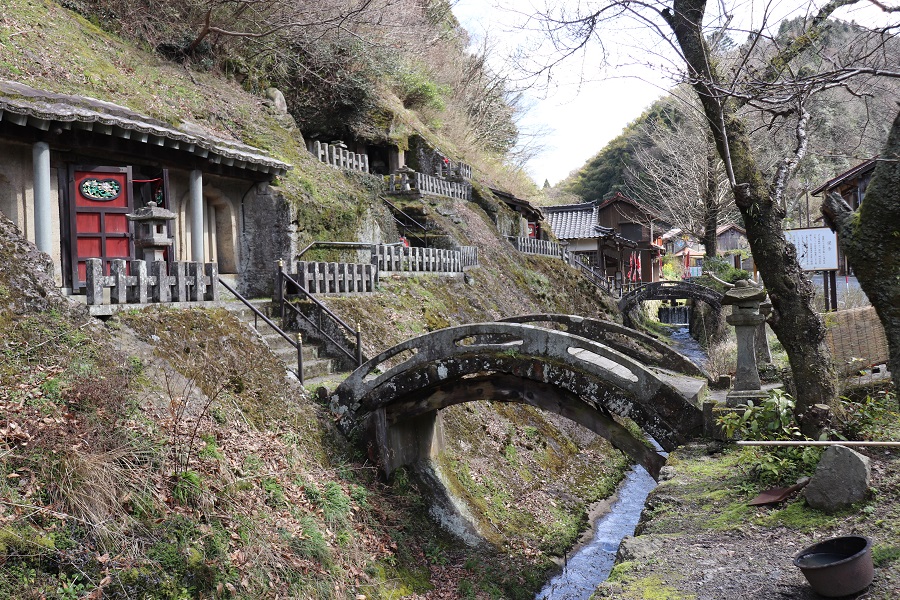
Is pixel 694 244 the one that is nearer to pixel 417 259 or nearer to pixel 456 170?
pixel 456 170

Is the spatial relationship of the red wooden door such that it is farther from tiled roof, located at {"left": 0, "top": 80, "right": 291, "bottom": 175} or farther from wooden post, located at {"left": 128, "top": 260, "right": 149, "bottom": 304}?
wooden post, located at {"left": 128, "top": 260, "right": 149, "bottom": 304}

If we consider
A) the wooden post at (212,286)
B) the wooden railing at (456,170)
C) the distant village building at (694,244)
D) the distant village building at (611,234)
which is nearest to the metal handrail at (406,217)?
the wooden railing at (456,170)

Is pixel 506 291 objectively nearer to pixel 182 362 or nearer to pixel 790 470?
pixel 182 362

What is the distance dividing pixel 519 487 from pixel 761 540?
9162 mm

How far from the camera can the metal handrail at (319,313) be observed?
13234 millimetres

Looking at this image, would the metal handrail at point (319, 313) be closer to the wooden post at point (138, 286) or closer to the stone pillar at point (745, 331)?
the wooden post at point (138, 286)

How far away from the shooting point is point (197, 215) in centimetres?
1365

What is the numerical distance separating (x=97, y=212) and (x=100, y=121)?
6.17 ft

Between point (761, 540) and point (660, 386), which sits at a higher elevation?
point (660, 386)

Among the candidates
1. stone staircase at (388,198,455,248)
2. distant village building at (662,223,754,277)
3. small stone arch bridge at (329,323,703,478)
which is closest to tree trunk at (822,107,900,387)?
small stone arch bridge at (329,323,703,478)

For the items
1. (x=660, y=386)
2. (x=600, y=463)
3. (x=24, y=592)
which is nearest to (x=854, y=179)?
(x=600, y=463)

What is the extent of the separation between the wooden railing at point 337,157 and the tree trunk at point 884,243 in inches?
740

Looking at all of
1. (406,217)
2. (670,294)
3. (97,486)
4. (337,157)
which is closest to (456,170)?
(406,217)

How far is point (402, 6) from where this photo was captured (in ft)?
91.7
